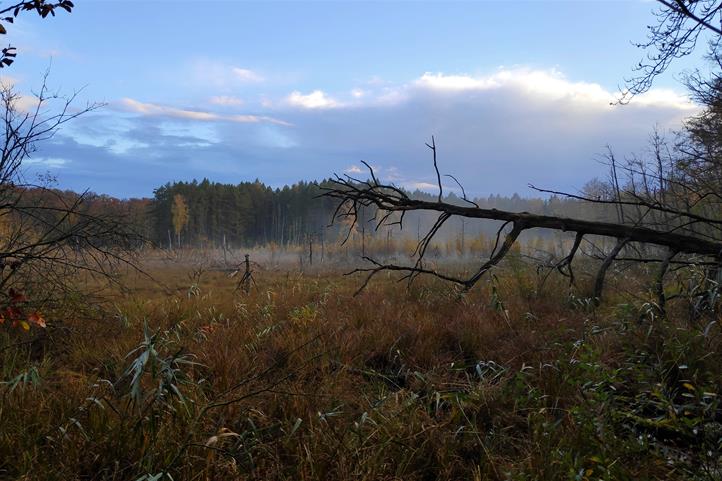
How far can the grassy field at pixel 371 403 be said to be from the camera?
91.7 inches

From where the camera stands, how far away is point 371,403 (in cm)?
325

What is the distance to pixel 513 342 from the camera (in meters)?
5.05

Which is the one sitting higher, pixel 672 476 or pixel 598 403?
pixel 598 403

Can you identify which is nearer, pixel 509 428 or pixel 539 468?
pixel 539 468

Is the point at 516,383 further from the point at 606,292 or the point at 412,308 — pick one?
the point at 606,292

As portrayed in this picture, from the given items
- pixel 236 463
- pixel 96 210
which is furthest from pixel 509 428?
pixel 96 210

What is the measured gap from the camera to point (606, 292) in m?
8.55

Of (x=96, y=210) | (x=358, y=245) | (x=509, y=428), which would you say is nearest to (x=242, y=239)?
(x=358, y=245)

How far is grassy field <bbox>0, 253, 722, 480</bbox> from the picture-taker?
7.64 ft

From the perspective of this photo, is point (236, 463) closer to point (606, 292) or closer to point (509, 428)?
point (509, 428)

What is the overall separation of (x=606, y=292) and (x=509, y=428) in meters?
6.65

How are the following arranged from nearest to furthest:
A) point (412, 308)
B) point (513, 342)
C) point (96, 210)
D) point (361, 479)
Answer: point (361, 479), point (513, 342), point (96, 210), point (412, 308)

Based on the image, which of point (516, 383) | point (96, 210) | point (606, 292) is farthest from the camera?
point (606, 292)

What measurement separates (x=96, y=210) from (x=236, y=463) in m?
5.25
